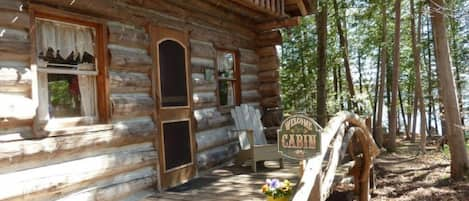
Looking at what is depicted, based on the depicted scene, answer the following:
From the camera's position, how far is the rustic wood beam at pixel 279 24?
7.54 metres

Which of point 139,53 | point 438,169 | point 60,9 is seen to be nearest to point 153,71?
point 139,53

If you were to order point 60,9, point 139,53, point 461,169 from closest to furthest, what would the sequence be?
point 60,9
point 139,53
point 461,169

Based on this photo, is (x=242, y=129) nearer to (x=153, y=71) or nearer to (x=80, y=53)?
(x=153, y=71)

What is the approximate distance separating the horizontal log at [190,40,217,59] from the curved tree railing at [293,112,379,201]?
2.42 meters

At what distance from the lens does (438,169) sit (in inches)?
292

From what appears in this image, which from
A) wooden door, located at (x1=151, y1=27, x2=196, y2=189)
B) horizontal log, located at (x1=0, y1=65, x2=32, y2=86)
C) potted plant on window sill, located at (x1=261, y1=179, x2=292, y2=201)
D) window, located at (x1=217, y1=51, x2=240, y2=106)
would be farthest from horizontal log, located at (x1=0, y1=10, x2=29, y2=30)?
window, located at (x1=217, y1=51, x2=240, y2=106)

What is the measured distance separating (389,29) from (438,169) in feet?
30.1

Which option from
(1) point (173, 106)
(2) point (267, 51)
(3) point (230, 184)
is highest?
(2) point (267, 51)

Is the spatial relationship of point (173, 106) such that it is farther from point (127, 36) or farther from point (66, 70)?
point (66, 70)

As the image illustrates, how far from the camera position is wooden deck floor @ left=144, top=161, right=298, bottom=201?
14.6ft

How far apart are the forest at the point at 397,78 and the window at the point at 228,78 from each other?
5.76ft

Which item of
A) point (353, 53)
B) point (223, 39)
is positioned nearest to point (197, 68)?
point (223, 39)

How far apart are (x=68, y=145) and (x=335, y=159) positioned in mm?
2563

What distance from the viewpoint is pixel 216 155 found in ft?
20.5
